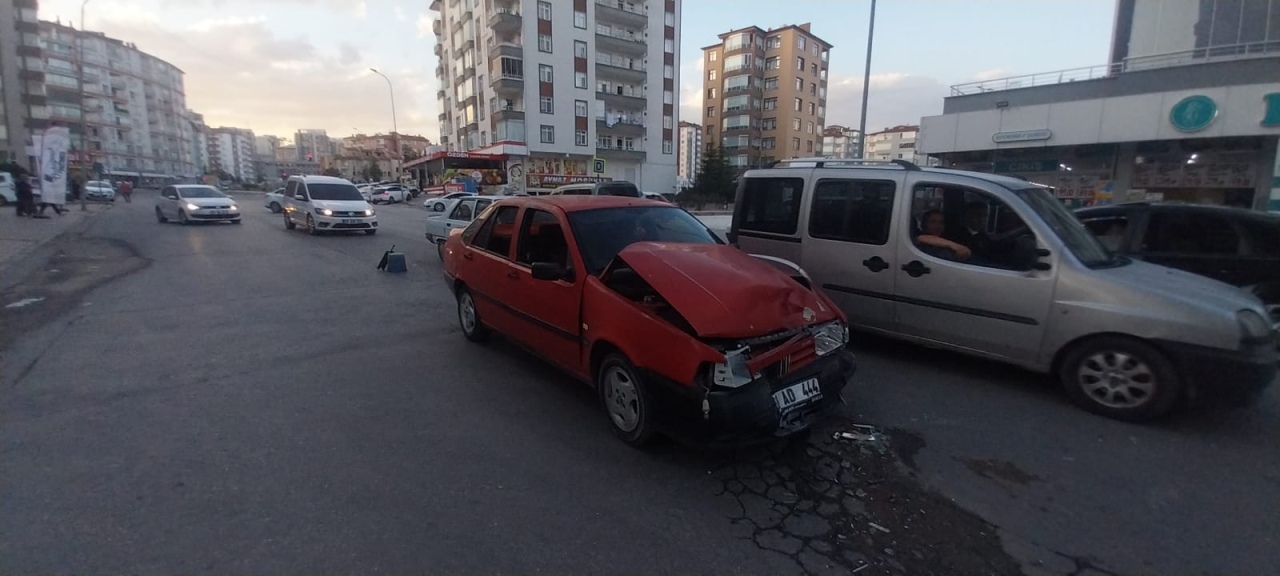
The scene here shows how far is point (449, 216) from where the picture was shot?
13.6 meters

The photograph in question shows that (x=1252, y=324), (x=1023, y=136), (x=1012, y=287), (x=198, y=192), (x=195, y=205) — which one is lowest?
(x=1252, y=324)

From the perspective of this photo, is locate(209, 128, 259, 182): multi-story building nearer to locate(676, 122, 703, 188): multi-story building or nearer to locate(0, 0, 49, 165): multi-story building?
locate(0, 0, 49, 165): multi-story building

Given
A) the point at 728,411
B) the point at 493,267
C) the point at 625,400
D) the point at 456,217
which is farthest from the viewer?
the point at 456,217

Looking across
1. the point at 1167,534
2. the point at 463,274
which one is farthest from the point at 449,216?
the point at 1167,534

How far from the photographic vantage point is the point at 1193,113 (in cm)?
1700

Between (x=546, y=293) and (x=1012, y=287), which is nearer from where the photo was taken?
(x=546, y=293)

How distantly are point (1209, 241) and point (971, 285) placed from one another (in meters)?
3.29

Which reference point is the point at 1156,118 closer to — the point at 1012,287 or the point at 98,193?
the point at 1012,287

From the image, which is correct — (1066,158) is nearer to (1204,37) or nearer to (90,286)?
(1204,37)

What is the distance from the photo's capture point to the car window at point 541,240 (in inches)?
180

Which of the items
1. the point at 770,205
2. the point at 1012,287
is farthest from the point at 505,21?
the point at 1012,287

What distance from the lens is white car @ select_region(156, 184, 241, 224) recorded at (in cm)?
2059

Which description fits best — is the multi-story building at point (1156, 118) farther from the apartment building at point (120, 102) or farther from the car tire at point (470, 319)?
the apartment building at point (120, 102)

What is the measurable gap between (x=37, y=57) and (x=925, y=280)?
9700 cm
